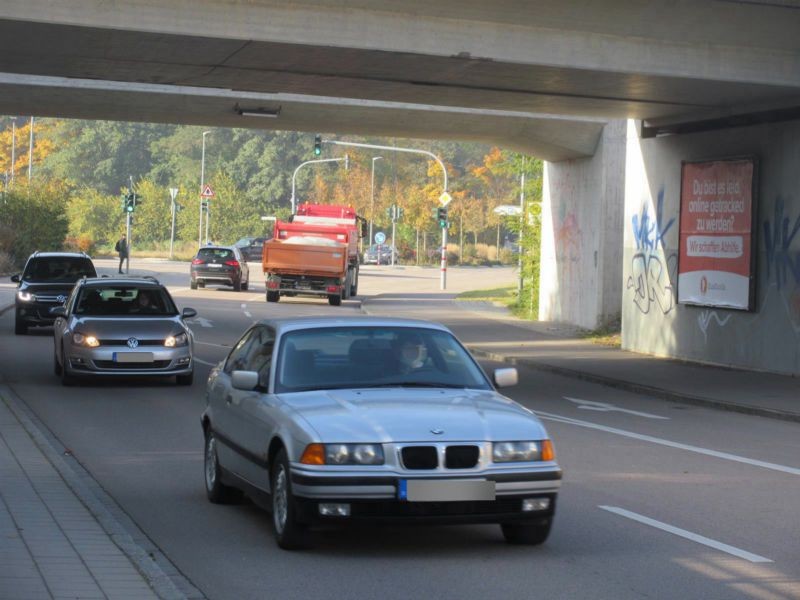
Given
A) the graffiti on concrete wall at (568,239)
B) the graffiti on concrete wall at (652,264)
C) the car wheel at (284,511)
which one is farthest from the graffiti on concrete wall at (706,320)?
the car wheel at (284,511)

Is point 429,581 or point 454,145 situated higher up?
point 454,145

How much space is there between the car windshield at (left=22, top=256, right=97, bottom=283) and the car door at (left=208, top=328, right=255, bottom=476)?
19.2m

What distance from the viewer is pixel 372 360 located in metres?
8.92

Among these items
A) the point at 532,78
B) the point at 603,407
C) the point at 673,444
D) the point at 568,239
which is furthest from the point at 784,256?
the point at 568,239

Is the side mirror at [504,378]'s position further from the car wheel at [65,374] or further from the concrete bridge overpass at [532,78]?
the car wheel at [65,374]

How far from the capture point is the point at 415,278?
6862 centimetres

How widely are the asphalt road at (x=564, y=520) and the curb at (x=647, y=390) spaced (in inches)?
11.5

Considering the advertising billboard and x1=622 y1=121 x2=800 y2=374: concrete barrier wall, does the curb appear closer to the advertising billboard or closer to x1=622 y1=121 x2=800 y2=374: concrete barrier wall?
x1=622 y1=121 x2=800 y2=374: concrete barrier wall

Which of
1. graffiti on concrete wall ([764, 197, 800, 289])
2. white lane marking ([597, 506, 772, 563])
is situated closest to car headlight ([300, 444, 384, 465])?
white lane marking ([597, 506, 772, 563])

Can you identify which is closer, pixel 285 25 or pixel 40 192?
pixel 285 25

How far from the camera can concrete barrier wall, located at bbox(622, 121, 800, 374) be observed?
21.4 meters

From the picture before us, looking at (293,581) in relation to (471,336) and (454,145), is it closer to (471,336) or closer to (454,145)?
(471,336)

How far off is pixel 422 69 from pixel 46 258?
1296 centimetres

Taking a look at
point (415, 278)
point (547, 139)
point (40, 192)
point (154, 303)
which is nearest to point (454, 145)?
point (415, 278)
